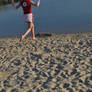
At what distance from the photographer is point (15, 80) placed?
4.14m

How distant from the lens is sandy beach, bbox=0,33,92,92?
3.68 meters

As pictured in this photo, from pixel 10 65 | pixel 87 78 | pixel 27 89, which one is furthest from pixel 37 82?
pixel 10 65

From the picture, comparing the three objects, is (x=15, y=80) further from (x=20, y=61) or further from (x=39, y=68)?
(x=20, y=61)

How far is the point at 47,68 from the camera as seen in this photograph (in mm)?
4500

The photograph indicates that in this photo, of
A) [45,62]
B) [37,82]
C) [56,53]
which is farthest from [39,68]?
[56,53]

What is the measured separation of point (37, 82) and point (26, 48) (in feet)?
8.76

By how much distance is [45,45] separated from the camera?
6.52 meters

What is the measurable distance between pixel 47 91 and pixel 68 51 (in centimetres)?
228

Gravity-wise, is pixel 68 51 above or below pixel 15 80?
above

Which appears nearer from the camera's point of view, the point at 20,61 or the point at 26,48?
the point at 20,61

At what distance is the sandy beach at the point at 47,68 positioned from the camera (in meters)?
3.68

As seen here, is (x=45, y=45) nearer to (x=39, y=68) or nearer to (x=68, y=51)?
(x=68, y=51)

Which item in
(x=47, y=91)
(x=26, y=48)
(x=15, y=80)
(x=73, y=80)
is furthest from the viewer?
(x=26, y=48)

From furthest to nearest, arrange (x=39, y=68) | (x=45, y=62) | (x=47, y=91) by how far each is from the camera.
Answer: (x=45, y=62), (x=39, y=68), (x=47, y=91)
